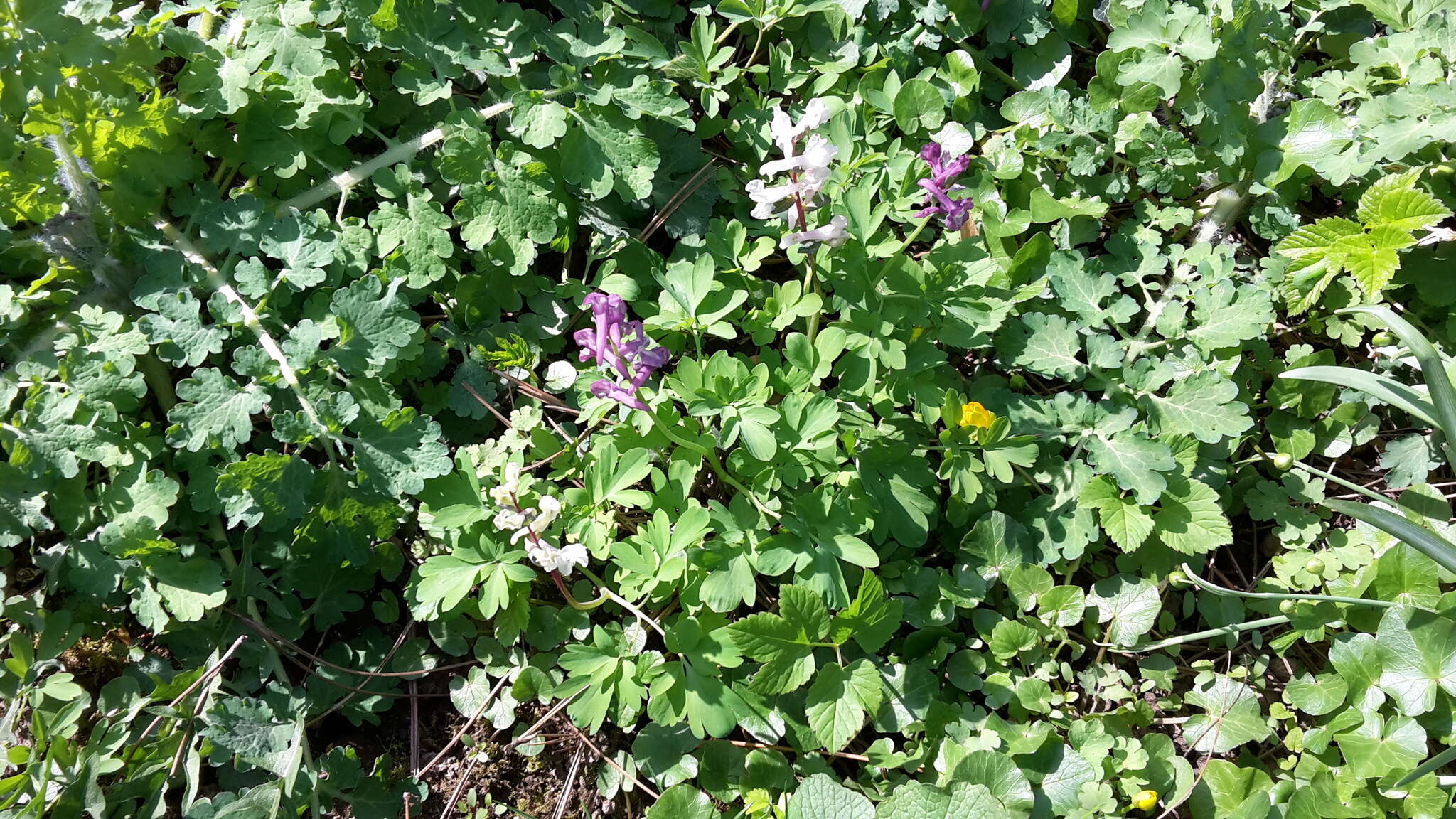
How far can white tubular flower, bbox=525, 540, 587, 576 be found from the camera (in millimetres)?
2078

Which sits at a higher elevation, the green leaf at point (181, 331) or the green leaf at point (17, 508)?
the green leaf at point (181, 331)

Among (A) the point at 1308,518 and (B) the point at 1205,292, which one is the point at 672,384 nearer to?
(B) the point at 1205,292

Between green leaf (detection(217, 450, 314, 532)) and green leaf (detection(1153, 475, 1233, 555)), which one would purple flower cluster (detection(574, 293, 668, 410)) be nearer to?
green leaf (detection(217, 450, 314, 532))

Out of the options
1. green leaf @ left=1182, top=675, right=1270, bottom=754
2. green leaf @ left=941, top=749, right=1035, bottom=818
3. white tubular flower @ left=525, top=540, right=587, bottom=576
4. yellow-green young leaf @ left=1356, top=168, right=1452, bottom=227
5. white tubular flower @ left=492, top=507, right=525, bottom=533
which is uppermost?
yellow-green young leaf @ left=1356, top=168, right=1452, bottom=227

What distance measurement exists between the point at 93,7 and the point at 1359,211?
349 centimetres

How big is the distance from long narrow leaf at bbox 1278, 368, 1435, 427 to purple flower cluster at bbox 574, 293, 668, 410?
1683 mm

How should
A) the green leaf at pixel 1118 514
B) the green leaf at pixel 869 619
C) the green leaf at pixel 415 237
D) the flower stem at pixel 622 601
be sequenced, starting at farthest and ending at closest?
the green leaf at pixel 415 237, the green leaf at pixel 1118 514, the flower stem at pixel 622 601, the green leaf at pixel 869 619

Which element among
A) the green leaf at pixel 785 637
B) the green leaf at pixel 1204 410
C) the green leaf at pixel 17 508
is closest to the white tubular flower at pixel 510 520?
the green leaf at pixel 785 637

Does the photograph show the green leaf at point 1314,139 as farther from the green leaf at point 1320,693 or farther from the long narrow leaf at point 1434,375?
the green leaf at point 1320,693

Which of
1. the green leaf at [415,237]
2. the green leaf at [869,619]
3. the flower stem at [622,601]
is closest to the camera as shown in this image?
the green leaf at [869,619]

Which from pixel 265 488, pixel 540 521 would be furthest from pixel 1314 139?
pixel 265 488

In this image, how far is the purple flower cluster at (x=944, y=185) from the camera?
2258mm

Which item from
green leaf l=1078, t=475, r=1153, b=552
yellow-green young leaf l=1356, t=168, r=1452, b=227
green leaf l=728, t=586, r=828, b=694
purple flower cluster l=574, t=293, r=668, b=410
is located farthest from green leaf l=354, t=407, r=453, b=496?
yellow-green young leaf l=1356, t=168, r=1452, b=227

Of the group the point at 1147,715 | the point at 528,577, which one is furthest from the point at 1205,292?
the point at 528,577
